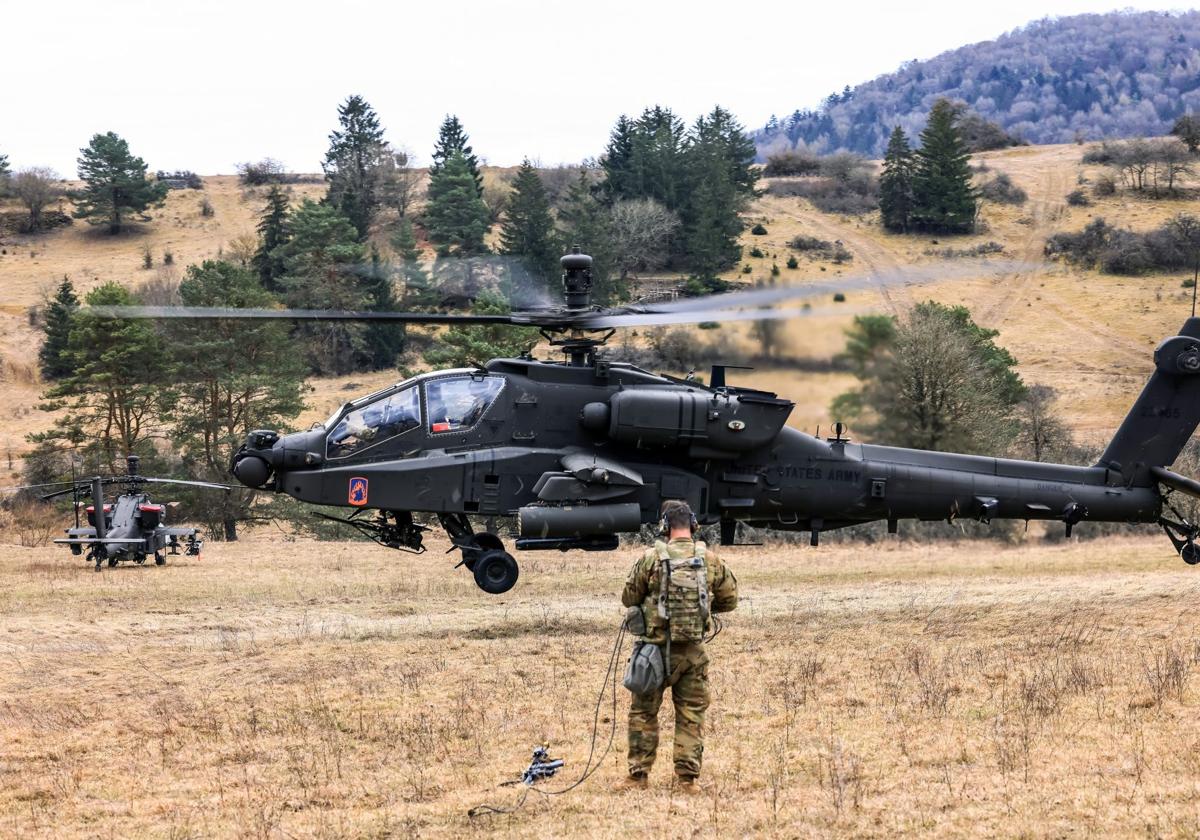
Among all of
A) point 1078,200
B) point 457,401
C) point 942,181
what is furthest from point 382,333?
point 1078,200

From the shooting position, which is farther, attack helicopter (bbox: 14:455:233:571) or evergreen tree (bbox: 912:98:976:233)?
evergreen tree (bbox: 912:98:976:233)

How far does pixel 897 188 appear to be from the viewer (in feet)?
245

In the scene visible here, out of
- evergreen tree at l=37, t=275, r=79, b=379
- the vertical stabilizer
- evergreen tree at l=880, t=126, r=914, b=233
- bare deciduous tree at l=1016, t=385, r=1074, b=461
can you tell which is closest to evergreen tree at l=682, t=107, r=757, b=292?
evergreen tree at l=880, t=126, r=914, b=233

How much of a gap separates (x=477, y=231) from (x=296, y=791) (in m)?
58.4

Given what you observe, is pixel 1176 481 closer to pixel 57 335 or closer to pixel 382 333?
pixel 382 333

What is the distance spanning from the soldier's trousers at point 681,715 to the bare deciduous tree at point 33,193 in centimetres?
8729

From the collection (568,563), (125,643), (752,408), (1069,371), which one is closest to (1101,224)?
(1069,371)

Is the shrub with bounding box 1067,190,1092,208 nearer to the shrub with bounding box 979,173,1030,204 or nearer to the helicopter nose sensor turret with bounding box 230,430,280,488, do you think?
the shrub with bounding box 979,173,1030,204

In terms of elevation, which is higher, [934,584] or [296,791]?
[296,791]

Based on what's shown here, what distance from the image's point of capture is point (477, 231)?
2584 inches

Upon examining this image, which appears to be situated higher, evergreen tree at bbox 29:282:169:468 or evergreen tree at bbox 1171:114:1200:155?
evergreen tree at bbox 1171:114:1200:155

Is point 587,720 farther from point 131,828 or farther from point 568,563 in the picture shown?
point 568,563

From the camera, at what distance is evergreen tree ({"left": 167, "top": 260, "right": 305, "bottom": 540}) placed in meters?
36.7

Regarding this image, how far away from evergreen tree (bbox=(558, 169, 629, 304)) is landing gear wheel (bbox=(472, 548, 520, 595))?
34.3 metres
